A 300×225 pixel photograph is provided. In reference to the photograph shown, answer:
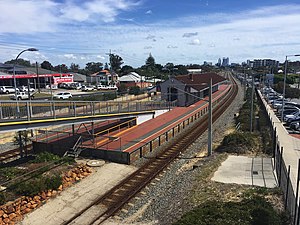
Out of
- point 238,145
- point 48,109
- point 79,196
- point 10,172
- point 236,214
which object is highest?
point 48,109

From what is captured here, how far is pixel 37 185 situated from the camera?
16.4 metres

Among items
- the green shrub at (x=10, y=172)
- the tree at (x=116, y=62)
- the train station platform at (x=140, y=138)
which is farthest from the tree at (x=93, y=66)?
the green shrub at (x=10, y=172)

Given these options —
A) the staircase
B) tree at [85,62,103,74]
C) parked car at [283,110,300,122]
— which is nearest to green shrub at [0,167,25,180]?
the staircase

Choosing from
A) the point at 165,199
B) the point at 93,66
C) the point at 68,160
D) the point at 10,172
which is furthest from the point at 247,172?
the point at 93,66

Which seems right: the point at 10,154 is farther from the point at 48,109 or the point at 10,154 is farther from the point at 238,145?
the point at 238,145

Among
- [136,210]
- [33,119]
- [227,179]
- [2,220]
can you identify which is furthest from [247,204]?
[33,119]

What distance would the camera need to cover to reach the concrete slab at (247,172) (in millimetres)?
17023

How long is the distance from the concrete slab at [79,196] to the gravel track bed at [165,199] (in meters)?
2.28

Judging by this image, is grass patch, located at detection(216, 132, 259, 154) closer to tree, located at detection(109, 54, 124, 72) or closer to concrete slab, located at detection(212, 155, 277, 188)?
concrete slab, located at detection(212, 155, 277, 188)

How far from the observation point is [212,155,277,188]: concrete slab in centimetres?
1702

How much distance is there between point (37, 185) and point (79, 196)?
258 cm

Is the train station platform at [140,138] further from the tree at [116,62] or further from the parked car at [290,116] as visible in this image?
the tree at [116,62]

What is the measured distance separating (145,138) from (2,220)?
13759mm

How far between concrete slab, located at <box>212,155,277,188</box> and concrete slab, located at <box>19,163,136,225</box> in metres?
6.54
